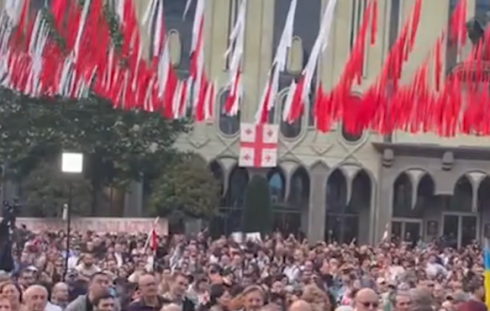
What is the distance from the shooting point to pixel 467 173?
49.6 m

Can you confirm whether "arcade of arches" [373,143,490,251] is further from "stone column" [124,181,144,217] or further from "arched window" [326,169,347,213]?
"stone column" [124,181,144,217]

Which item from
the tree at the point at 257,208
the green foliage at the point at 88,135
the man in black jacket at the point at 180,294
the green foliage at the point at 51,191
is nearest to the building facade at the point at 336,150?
the tree at the point at 257,208

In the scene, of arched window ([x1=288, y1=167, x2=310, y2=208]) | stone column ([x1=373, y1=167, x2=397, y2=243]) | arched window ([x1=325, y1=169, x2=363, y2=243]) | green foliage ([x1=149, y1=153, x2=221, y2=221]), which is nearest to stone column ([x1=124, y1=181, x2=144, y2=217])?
green foliage ([x1=149, y1=153, x2=221, y2=221])

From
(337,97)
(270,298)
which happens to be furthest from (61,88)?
(270,298)

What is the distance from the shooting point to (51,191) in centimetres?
4197

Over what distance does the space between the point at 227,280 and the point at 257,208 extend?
28.1 metres

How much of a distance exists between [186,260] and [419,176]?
95.8 feet

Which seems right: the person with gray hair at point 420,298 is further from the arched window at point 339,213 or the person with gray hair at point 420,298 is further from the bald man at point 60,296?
the arched window at point 339,213

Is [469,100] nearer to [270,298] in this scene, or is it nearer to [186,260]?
[186,260]

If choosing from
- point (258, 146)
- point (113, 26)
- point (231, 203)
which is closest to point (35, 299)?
point (113, 26)

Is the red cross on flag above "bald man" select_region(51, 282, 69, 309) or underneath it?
above

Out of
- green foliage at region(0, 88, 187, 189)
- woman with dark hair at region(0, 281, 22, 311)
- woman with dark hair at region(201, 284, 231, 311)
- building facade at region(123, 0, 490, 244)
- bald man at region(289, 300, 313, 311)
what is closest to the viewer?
woman with dark hair at region(0, 281, 22, 311)

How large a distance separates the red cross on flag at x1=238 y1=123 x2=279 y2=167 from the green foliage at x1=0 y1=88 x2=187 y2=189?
3.19m

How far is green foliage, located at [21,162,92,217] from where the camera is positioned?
4172 cm
